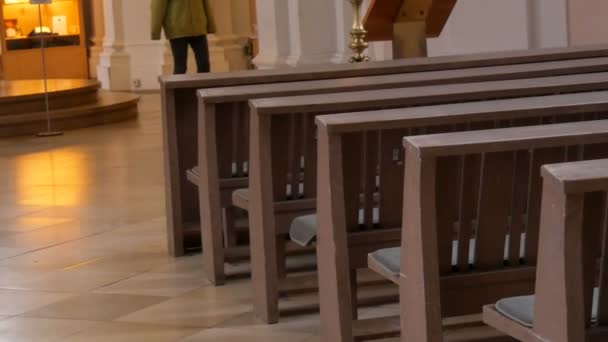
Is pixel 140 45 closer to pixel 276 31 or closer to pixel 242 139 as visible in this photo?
pixel 276 31

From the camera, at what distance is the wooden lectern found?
5.58 m

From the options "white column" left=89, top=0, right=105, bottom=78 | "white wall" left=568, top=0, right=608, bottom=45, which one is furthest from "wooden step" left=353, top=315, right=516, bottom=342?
"white column" left=89, top=0, right=105, bottom=78

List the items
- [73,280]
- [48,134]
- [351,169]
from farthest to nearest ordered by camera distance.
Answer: [48,134], [73,280], [351,169]

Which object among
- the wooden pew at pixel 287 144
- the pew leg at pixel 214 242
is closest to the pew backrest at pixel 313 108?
the wooden pew at pixel 287 144

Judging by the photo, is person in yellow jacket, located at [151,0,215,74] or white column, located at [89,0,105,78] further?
white column, located at [89,0,105,78]

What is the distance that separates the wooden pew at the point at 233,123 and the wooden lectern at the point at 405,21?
0.76 meters

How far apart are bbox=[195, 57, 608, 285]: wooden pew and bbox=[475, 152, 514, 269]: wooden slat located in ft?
4.81

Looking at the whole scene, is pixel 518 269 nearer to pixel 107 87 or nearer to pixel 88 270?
pixel 88 270

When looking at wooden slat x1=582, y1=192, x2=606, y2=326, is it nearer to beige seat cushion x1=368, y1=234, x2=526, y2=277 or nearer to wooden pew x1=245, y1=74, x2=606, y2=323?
beige seat cushion x1=368, y1=234, x2=526, y2=277

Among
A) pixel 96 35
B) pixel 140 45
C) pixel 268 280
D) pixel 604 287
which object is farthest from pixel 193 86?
pixel 96 35

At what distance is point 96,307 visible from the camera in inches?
178

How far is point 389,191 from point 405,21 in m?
2.03

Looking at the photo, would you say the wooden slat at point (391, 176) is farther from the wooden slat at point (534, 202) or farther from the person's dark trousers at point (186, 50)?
the person's dark trousers at point (186, 50)

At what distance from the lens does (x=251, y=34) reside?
16609 millimetres
